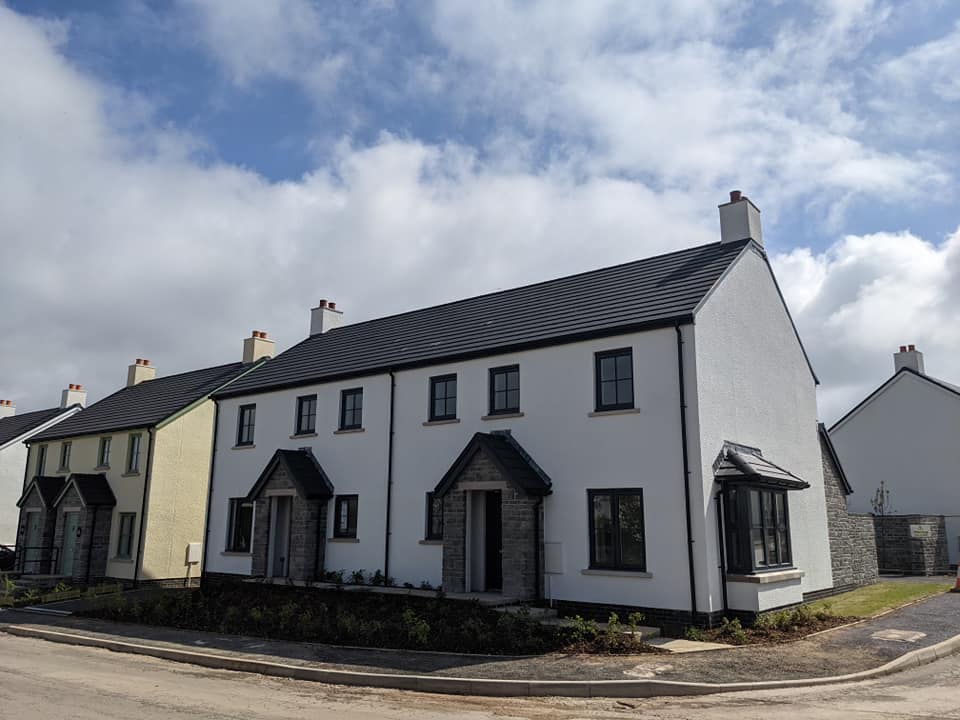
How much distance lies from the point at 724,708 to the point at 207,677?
7934 millimetres

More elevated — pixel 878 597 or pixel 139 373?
pixel 139 373

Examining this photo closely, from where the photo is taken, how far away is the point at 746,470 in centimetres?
1523

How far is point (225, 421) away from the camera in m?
26.5

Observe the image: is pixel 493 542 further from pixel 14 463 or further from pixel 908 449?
pixel 14 463

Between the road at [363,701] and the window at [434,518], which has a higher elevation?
the window at [434,518]

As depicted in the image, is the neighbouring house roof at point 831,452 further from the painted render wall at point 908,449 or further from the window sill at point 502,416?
the painted render wall at point 908,449

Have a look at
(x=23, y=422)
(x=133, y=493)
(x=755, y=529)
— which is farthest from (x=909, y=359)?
(x=23, y=422)

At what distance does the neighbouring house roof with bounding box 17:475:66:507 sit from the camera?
103 ft

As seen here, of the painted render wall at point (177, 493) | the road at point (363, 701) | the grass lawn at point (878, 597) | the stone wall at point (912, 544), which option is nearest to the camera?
the road at point (363, 701)

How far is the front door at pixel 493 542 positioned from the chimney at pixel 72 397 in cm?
3369

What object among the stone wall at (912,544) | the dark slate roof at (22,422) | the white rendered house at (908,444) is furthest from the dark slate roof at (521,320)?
the dark slate roof at (22,422)

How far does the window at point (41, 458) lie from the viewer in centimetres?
3462

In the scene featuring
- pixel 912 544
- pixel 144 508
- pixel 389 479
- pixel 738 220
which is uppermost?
pixel 738 220

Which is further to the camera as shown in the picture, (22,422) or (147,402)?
(22,422)
